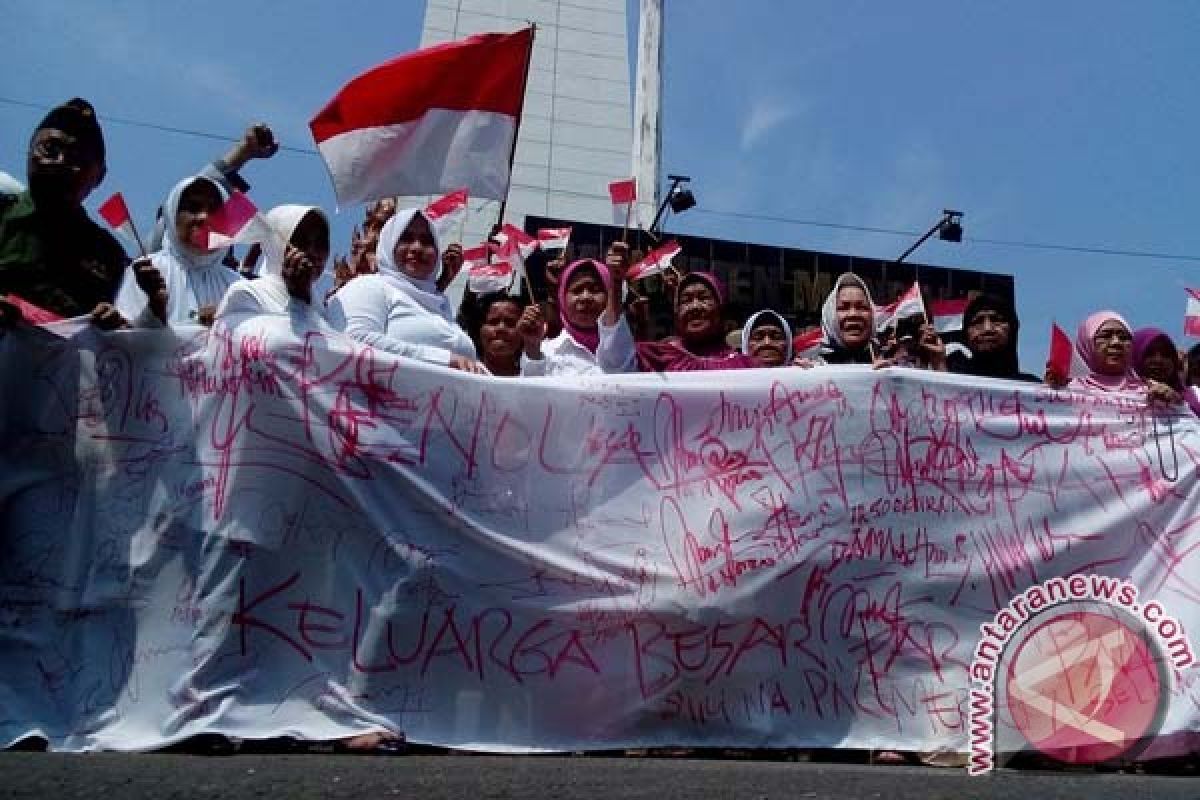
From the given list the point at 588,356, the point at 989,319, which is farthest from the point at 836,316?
the point at 588,356

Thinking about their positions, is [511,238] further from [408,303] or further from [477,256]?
[408,303]

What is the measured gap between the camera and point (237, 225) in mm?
3617

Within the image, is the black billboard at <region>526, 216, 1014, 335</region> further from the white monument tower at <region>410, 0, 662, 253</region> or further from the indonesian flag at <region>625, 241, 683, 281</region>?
the indonesian flag at <region>625, 241, 683, 281</region>

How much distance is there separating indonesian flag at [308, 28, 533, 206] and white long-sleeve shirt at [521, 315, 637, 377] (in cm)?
91

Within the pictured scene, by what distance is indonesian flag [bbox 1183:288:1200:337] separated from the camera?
5.79 m

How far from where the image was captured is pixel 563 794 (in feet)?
7.99

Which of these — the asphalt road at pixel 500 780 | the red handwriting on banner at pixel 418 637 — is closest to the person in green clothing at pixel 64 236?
the red handwriting on banner at pixel 418 637

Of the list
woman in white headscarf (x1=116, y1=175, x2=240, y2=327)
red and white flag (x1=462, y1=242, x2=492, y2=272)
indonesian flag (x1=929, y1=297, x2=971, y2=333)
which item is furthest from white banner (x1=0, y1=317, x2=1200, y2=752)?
indonesian flag (x1=929, y1=297, x2=971, y2=333)

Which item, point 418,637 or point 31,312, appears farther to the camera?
point 31,312

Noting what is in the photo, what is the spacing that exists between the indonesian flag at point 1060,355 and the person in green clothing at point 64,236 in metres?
3.23

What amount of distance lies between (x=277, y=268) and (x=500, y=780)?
1.96m

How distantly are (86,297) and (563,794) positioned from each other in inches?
99.6

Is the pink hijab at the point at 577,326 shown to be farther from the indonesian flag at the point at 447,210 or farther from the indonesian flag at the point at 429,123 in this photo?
the indonesian flag at the point at 447,210

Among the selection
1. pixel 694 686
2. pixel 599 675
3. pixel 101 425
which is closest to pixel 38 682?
pixel 101 425
